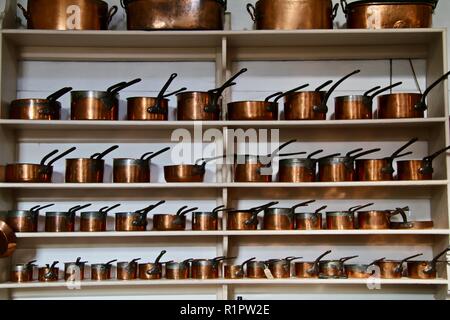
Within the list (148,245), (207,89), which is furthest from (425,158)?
(148,245)

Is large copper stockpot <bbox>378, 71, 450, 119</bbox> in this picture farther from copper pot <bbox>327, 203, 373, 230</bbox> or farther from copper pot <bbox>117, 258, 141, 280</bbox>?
copper pot <bbox>117, 258, 141, 280</bbox>

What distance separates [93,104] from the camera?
3.52m

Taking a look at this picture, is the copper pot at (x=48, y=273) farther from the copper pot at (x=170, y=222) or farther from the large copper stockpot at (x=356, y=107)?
the large copper stockpot at (x=356, y=107)

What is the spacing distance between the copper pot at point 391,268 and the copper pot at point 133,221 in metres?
1.18

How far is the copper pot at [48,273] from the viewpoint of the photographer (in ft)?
11.5

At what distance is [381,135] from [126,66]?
4.66 ft

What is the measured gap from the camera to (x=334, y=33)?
11.7 ft

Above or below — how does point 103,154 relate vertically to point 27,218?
above

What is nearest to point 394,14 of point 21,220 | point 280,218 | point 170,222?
point 280,218

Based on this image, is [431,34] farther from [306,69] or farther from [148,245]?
[148,245]

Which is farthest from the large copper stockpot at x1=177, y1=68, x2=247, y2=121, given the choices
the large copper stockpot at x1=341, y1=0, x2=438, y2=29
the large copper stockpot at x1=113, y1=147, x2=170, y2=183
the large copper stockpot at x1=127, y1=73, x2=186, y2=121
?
the large copper stockpot at x1=341, y1=0, x2=438, y2=29

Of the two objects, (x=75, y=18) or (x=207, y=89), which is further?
(x=207, y=89)

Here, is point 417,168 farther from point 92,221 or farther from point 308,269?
point 92,221

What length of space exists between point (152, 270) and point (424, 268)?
133cm
